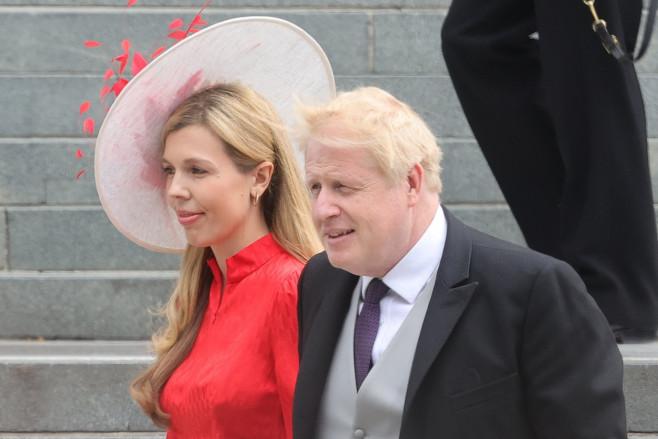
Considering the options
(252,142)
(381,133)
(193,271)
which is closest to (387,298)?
(381,133)

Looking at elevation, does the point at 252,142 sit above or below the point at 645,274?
above

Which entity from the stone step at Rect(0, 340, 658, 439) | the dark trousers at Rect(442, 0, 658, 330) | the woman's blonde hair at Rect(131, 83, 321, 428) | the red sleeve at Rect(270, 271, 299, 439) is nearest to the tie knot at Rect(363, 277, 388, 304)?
the red sleeve at Rect(270, 271, 299, 439)

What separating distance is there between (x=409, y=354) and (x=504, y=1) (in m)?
1.88

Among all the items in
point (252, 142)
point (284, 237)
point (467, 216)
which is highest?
point (252, 142)

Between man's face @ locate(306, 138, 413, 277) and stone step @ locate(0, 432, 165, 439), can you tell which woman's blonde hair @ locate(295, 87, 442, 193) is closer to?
man's face @ locate(306, 138, 413, 277)

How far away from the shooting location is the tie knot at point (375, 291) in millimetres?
2107

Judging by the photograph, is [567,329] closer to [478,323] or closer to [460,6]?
[478,323]

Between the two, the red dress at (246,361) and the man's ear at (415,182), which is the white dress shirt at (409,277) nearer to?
the man's ear at (415,182)

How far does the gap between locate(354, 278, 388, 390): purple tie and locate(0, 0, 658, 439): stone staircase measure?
2.34 m

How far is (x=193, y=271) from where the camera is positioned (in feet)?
9.76

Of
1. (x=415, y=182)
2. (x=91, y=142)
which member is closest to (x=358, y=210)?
(x=415, y=182)

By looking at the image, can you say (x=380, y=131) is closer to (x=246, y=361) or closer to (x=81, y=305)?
(x=246, y=361)

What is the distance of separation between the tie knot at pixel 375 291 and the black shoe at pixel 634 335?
1537mm

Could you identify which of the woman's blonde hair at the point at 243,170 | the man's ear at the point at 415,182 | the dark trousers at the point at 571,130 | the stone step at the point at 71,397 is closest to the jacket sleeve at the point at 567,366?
the man's ear at the point at 415,182
